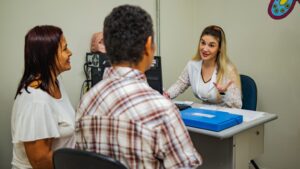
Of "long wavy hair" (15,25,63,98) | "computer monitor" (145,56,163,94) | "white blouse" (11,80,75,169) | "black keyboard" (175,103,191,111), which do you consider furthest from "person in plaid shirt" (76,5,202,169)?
"black keyboard" (175,103,191,111)

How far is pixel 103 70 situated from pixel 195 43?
61.5 inches

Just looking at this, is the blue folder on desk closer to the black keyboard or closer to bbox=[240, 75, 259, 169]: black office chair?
the black keyboard

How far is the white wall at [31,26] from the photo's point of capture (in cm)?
184

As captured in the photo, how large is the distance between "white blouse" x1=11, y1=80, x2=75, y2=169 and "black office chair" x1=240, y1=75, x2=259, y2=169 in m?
1.40

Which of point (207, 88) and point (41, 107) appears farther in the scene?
point (207, 88)

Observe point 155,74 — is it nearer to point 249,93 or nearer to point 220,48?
point 220,48

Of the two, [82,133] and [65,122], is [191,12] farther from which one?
[82,133]

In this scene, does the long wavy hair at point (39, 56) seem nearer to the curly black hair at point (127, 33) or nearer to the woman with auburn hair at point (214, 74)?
the curly black hair at point (127, 33)

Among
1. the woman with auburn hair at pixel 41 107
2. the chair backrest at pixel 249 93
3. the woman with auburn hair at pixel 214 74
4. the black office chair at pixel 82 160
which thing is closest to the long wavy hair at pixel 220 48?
the woman with auburn hair at pixel 214 74

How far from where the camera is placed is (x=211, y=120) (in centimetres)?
147

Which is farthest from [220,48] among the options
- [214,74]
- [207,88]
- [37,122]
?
[37,122]

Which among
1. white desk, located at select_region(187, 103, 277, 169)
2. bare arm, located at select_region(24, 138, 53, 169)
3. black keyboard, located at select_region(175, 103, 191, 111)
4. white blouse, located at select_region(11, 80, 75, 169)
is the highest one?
white blouse, located at select_region(11, 80, 75, 169)

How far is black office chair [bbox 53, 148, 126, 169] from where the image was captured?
2.69 feet

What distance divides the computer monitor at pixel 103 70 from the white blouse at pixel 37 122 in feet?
1.14
